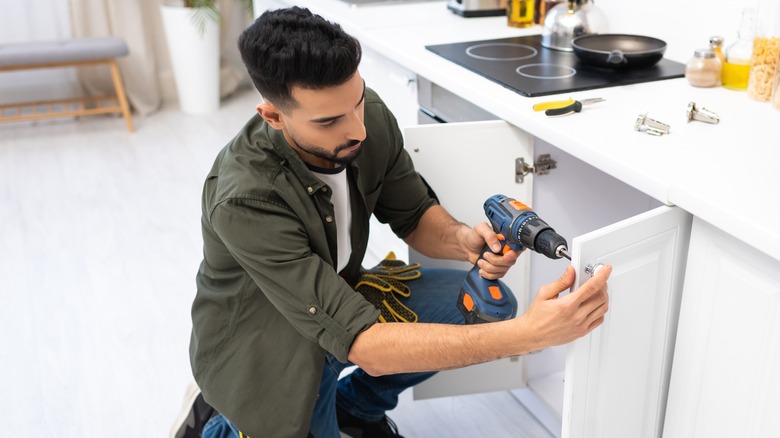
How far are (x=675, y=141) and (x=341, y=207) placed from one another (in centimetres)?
63

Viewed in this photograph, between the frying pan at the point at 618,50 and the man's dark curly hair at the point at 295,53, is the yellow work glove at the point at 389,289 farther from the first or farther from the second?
the frying pan at the point at 618,50

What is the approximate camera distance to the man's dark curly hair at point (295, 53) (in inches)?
50.2

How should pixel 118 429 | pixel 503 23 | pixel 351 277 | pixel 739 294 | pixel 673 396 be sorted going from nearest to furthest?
pixel 739 294 → pixel 673 396 → pixel 351 277 → pixel 118 429 → pixel 503 23

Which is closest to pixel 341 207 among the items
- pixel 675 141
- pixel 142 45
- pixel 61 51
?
pixel 675 141

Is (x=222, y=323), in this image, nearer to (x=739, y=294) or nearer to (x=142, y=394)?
Result: (x=142, y=394)

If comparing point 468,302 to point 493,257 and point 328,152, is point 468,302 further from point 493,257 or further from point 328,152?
point 328,152

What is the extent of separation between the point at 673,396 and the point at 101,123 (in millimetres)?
3657

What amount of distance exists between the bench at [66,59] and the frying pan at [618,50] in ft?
8.82

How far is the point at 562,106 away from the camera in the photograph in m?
1.63

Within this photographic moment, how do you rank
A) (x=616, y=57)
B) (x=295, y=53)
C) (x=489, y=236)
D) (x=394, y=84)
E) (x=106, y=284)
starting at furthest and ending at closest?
(x=106, y=284) → (x=394, y=84) → (x=616, y=57) → (x=489, y=236) → (x=295, y=53)

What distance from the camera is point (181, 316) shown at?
8.26 ft

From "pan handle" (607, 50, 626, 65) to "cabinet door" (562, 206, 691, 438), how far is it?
0.62m

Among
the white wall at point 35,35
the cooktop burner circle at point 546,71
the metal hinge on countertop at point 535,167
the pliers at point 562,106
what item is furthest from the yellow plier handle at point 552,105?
the white wall at point 35,35

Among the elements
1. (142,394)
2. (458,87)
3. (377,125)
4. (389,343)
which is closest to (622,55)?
(458,87)
